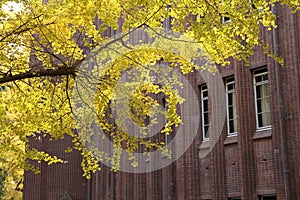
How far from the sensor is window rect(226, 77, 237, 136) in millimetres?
16312

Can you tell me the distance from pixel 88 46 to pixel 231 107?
8316 millimetres

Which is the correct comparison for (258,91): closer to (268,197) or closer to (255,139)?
(255,139)

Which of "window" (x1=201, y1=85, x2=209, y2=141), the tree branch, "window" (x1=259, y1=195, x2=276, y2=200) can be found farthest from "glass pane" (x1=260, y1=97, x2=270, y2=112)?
the tree branch

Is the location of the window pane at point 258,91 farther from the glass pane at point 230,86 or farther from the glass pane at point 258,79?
the glass pane at point 230,86

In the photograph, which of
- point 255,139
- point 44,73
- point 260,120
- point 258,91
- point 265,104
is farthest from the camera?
point 258,91

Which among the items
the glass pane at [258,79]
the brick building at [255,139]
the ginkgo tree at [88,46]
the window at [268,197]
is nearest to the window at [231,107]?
the brick building at [255,139]

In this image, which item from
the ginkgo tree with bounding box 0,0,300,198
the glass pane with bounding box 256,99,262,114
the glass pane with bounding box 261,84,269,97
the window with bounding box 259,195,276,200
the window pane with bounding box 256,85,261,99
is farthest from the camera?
the window pane with bounding box 256,85,261,99

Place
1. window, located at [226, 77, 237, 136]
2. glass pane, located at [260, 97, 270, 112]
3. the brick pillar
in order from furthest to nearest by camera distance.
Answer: window, located at [226, 77, 237, 136] → glass pane, located at [260, 97, 270, 112] → the brick pillar

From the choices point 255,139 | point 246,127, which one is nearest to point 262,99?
point 246,127

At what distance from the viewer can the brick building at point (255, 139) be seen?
13.9 metres

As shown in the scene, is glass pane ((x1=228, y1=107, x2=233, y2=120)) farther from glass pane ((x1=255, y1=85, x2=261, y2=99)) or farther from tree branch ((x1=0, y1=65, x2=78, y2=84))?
tree branch ((x1=0, y1=65, x2=78, y2=84))

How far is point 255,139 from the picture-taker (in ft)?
49.1

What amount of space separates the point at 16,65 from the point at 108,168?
14.8 m

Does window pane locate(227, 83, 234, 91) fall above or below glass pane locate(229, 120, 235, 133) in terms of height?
above
